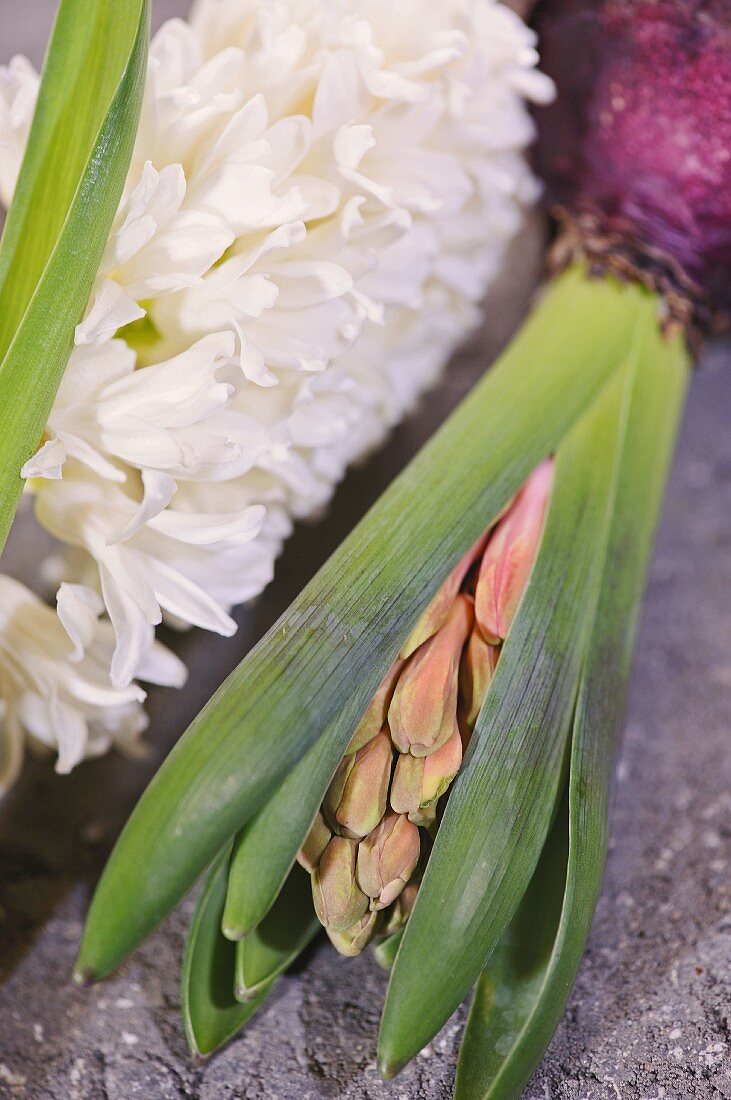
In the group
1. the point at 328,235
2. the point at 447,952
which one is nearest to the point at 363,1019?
the point at 447,952

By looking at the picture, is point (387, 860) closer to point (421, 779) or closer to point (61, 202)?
point (421, 779)

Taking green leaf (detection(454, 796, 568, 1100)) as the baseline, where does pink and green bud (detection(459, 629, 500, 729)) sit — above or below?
above

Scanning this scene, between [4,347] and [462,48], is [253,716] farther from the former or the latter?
[462,48]

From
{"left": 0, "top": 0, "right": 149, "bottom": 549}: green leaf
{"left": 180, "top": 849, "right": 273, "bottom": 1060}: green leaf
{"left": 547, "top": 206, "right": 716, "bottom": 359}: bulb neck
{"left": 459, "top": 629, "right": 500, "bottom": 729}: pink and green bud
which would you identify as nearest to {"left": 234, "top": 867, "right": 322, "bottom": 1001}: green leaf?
{"left": 180, "top": 849, "right": 273, "bottom": 1060}: green leaf

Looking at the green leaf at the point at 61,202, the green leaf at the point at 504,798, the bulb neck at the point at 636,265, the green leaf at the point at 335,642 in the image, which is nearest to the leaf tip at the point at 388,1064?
the green leaf at the point at 504,798

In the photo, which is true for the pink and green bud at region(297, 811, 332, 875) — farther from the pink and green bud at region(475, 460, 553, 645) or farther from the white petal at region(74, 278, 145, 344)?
the white petal at region(74, 278, 145, 344)

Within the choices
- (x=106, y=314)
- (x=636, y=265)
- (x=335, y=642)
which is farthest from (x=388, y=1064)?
(x=636, y=265)

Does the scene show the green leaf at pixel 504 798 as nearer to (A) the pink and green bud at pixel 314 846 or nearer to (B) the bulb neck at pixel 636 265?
(A) the pink and green bud at pixel 314 846
